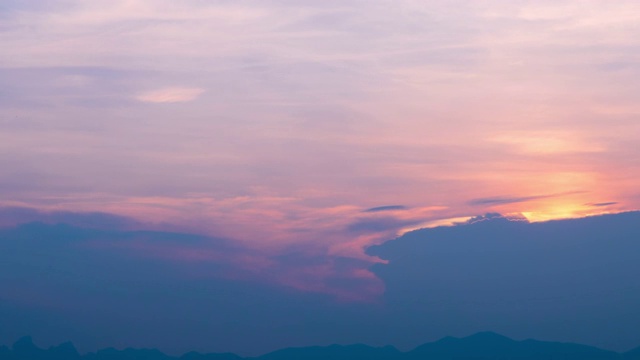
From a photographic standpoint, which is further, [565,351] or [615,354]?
[565,351]

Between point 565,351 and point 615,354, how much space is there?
21925 mm

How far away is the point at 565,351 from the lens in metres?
199

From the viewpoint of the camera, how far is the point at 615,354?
178 meters
